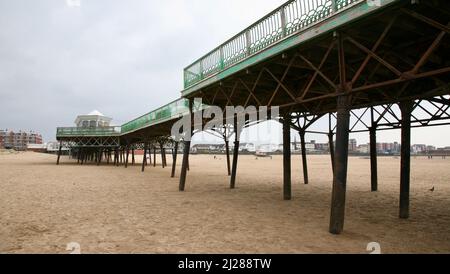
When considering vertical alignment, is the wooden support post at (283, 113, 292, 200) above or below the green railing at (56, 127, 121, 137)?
below

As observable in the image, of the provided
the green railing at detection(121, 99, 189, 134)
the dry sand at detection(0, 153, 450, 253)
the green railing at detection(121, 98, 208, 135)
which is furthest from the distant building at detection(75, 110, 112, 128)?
the dry sand at detection(0, 153, 450, 253)

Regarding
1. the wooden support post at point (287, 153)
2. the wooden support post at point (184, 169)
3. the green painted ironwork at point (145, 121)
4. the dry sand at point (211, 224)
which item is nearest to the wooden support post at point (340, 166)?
the dry sand at point (211, 224)

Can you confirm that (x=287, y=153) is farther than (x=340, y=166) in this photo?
Yes

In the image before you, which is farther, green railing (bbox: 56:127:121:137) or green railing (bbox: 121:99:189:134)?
green railing (bbox: 56:127:121:137)

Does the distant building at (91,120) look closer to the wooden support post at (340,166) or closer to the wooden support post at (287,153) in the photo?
the wooden support post at (287,153)

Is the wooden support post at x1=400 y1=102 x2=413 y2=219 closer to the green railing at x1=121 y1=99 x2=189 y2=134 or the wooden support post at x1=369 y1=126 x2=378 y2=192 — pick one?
the wooden support post at x1=369 y1=126 x2=378 y2=192

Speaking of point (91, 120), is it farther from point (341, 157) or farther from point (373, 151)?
point (341, 157)

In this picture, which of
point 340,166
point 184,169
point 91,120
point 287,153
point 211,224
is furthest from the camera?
point 91,120

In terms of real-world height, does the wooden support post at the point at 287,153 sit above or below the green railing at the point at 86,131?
below

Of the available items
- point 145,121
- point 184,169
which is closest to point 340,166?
point 184,169

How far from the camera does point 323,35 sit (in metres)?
6.67

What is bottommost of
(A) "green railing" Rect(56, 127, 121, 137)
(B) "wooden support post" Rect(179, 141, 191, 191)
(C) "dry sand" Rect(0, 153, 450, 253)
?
(C) "dry sand" Rect(0, 153, 450, 253)
